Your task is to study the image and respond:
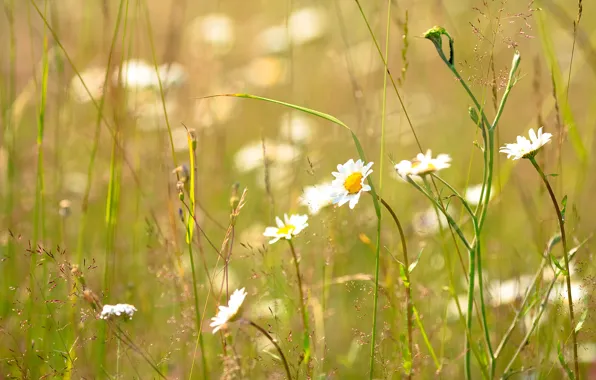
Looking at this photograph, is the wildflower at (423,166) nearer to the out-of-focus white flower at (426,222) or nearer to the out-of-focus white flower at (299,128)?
the out-of-focus white flower at (426,222)

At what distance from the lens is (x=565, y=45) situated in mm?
4082

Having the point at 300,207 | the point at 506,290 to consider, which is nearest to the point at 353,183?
the point at 506,290

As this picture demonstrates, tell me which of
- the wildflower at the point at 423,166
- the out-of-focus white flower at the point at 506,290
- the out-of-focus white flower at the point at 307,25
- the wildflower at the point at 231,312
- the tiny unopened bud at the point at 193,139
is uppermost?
the out-of-focus white flower at the point at 307,25

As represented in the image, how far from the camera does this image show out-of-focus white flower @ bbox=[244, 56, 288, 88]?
13.0 ft

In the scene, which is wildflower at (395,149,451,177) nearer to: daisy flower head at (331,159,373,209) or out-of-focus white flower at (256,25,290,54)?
daisy flower head at (331,159,373,209)

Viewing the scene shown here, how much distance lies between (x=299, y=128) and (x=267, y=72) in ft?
3.00

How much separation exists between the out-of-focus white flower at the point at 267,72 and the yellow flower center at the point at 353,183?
2649mm

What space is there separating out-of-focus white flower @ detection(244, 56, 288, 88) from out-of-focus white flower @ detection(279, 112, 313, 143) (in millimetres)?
386

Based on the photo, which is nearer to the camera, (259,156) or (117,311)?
(117,311)

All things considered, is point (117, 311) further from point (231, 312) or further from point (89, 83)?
point (89, 83)

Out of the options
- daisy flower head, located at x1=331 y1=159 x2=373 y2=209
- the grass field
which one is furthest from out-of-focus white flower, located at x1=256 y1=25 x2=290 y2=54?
daisy flower head, located at x1=331 y1=159 x2=373 y2=209

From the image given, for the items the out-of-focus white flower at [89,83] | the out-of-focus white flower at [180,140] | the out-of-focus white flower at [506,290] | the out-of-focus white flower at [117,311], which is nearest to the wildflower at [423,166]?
the out-of-focus white flower at [117,311]

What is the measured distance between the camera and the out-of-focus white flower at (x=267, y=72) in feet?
13.0

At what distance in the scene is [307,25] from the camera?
4.13 m
